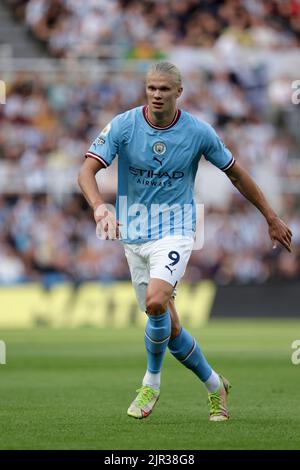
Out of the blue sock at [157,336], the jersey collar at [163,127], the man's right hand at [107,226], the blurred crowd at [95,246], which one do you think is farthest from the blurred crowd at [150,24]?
the man's right hand at [107,226]

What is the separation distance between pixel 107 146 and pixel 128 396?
2.92 metres

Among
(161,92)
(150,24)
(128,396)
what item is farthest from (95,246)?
(161,92)

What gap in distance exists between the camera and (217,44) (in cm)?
2809

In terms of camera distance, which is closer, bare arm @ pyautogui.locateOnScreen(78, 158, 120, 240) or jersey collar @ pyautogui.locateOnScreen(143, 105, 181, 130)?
bare arm @ pyautogui.locateOnScreen(78, 158, 120, 240)

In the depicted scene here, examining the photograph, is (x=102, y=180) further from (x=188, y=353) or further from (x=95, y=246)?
(x=188, y=353)

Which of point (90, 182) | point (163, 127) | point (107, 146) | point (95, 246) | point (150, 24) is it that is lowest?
point (90, 182)

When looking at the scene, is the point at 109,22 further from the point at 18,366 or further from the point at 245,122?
the point at 18,366

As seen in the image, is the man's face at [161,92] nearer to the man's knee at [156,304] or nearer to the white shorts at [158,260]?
the white shorts at [158,260]

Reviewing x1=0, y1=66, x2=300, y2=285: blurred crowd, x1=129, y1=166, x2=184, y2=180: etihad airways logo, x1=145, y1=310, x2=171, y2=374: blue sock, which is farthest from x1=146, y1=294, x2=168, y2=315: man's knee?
x1=0, y1=66, x2=300, y2=285: blurred crowd

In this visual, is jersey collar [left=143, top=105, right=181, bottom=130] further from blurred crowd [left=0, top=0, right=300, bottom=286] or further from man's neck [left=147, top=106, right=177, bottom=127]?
blurred crowd [left=0, top=0, right=300, bottom=286]

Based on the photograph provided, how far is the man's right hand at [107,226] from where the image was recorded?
24.8ft

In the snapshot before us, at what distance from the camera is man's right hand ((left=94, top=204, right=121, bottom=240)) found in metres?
7.57

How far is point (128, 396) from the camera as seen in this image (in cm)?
1048

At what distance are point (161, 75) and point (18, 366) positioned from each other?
21.6ft
